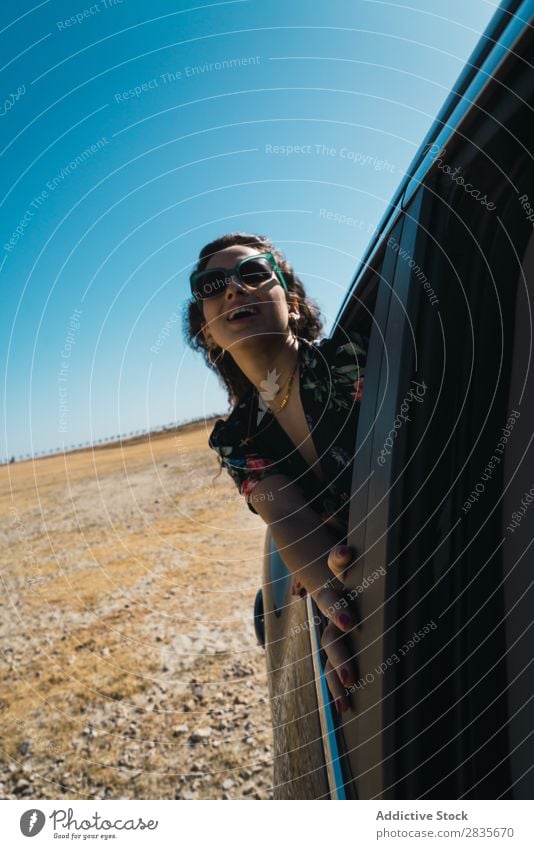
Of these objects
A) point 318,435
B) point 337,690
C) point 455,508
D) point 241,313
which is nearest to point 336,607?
point 337,690

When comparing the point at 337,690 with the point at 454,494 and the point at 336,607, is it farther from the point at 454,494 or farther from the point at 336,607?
the point at 454,494

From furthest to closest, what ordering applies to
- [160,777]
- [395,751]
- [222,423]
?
[160,777] → [222,423] → [395,751]

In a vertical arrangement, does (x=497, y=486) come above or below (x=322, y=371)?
below

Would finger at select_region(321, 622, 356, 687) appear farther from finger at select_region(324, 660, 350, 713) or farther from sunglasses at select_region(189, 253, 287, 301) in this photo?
sunglasses at select_region(189, 253, 287, 301)

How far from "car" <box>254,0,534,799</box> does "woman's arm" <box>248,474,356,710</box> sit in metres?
0.04

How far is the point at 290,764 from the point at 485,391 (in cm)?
137

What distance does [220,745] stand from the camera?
11.2 ft

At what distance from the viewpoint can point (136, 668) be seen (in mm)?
4508

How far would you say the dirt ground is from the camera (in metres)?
3.23

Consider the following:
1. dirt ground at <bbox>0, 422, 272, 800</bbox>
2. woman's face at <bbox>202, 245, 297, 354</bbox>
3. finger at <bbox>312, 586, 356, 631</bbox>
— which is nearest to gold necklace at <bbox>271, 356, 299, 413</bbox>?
woman's face at <bbox>202, 245, 297, 354</bbox>

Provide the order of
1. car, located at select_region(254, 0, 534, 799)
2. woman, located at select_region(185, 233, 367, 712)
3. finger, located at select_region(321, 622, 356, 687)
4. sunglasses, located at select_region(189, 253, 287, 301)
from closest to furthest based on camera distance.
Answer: car, located at select_region(254, 0, 534, 799), finger, located at select_region(321, 622, 356, 687), woman, located at select_region(185, 233, 367, 712), sunglasses, located at select_region(189, 253, 287, 301)

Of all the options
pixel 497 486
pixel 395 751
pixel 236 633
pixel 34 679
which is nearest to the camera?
pixel 395 751
